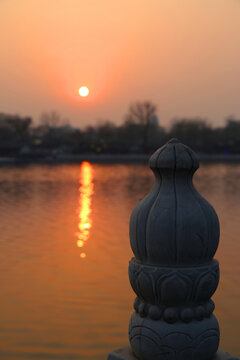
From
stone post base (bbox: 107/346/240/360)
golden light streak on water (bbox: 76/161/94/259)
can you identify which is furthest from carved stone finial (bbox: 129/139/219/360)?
golden light streak on water (bbox: 76/161/94/259)

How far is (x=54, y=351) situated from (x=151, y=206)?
283 centimetres

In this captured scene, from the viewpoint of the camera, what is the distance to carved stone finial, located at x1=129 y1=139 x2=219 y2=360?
14.8ft

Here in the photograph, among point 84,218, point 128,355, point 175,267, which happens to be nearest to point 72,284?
point 128,355

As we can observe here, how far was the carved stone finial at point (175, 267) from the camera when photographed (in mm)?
4496

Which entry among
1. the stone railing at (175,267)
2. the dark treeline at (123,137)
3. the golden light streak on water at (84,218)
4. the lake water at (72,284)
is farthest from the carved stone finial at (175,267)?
the dark treeline at (123,137)

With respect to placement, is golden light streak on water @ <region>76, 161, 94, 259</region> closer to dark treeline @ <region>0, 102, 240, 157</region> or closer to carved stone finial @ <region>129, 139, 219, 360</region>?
carved stone finial @ <region>129, 139, 219, 360</region>

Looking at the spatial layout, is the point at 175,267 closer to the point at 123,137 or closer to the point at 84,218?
the point at 84,218

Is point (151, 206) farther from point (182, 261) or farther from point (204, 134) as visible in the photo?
point (204, 134)

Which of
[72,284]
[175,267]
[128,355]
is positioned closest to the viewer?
[175,267]

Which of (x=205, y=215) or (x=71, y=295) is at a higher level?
(x=205, y=215)

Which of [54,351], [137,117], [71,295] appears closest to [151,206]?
[54,351]

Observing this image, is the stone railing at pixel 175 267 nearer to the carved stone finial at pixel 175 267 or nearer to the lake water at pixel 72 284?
the carved stone finial at pixel 175 267

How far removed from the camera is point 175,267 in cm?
456

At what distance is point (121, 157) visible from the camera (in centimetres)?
11062
